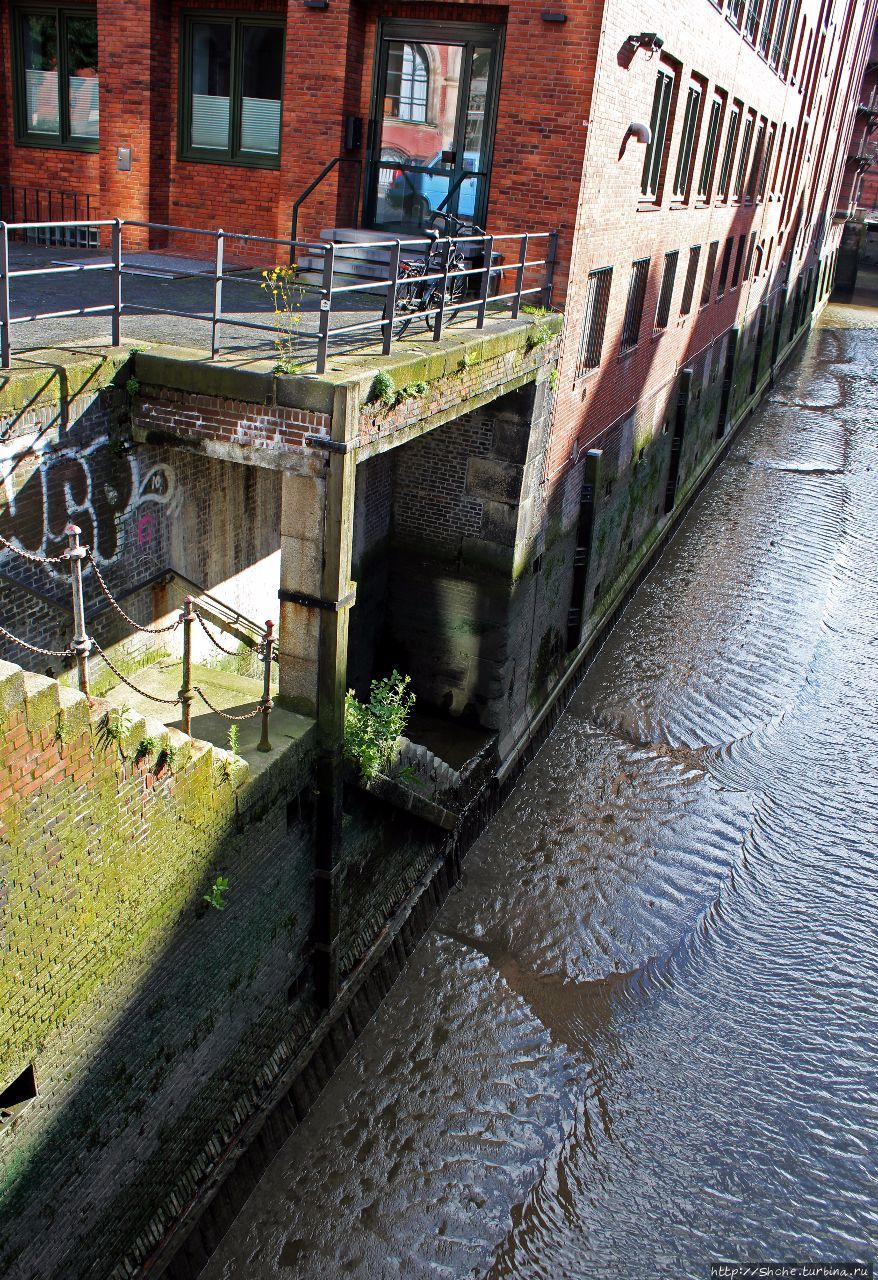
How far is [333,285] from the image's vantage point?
10438mm

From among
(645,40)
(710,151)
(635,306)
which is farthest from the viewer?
(710,151)

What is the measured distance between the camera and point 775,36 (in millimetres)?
23422

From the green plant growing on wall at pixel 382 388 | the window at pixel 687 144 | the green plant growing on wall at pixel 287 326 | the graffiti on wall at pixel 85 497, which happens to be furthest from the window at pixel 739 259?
the graffiti on wall at pixel 85 497

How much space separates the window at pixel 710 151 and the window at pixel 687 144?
127 centimetres

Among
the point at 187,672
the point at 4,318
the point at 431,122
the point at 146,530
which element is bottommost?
the point at 187,672

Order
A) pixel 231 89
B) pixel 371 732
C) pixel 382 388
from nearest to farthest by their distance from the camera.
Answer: pixel 382 388, pixel 371 732, pixel 231 89

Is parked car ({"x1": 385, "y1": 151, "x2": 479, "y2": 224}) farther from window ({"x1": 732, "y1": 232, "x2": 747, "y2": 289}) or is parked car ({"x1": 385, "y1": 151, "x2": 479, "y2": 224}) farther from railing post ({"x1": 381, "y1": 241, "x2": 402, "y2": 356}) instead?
window ({"x1": 732, "y1": 232, "x2": 747, "y2": 289})

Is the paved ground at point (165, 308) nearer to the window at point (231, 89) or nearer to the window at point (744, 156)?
the window at point (231, 89)

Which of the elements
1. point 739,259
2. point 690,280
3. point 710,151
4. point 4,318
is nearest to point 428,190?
point 4,318

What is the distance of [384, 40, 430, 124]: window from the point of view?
12.0 meters

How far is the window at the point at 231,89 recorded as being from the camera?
12562mm

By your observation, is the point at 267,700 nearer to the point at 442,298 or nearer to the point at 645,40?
the point at 442,298

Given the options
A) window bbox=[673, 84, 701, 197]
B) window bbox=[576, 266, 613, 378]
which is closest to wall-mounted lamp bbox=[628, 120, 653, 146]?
window bbox=[576, 266, 613, 378]

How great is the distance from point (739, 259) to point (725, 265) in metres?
2.25
